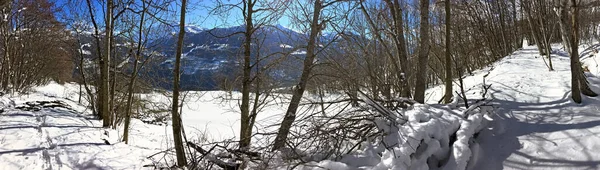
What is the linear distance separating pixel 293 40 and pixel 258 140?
4.02m

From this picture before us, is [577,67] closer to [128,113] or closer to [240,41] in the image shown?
[240,41]

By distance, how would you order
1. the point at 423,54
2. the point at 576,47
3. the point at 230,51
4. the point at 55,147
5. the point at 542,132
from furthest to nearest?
the point at 230,51 < the point at 55,147 < the point at 423,54 < the point at 576,47 < the point at 542,132

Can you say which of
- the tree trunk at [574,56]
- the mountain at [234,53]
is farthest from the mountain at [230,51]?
the tree trunk at [574,56]

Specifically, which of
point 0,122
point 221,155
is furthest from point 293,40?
point 0,122

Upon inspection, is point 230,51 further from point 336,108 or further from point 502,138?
point 502,138

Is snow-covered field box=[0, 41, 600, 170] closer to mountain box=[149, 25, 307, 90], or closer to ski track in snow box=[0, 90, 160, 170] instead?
ski track in snow box=[0, 90, 160, 170]

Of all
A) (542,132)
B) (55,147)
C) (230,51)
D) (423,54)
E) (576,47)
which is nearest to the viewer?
(542,132)

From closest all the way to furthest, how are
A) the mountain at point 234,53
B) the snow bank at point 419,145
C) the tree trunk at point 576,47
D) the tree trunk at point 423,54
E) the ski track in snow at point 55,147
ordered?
the snow bank at point 419,145, the tree trunk at point 576,47, the tree trunk at point 423,54, the ski track in snow at point 55,147, the mountain at point 234,53

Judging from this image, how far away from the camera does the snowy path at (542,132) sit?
3260 millimetres

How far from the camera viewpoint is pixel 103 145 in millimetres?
8453

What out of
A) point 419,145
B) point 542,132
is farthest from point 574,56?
point 419,145

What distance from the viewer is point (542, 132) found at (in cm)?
380

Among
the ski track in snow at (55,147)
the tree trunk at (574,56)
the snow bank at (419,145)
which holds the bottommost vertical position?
the ski track in snow at (55,147)

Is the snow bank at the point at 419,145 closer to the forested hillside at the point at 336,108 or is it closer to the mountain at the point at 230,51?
the forested hillside at the point at 336,108
